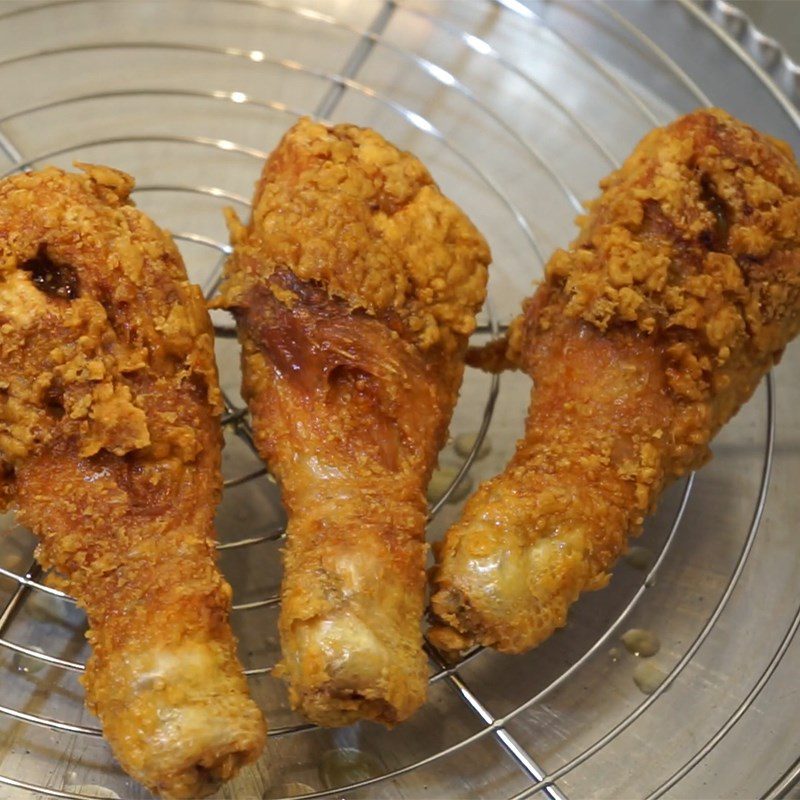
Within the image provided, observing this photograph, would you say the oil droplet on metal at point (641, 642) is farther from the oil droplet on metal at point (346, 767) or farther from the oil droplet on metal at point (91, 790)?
the oil droplet on metal at point (91, 790)

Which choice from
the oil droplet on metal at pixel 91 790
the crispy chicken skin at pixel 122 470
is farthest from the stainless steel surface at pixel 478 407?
the crispy chicken skin at pixel 122 470

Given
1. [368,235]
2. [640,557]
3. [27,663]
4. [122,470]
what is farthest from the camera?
[640,557]

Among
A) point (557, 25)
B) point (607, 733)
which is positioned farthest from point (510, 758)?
point (557, 25)

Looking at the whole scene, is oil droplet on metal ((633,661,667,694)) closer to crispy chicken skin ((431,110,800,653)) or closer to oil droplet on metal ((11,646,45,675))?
crispy chicken skin ((431,110,800,653))

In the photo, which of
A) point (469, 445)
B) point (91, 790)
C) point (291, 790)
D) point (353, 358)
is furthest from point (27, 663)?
point (469, 445)

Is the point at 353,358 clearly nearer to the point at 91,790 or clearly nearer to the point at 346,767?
the point at 346,767

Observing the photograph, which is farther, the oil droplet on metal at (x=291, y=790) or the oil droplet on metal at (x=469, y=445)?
the oil droplet on metal at (x=469, y=445)
